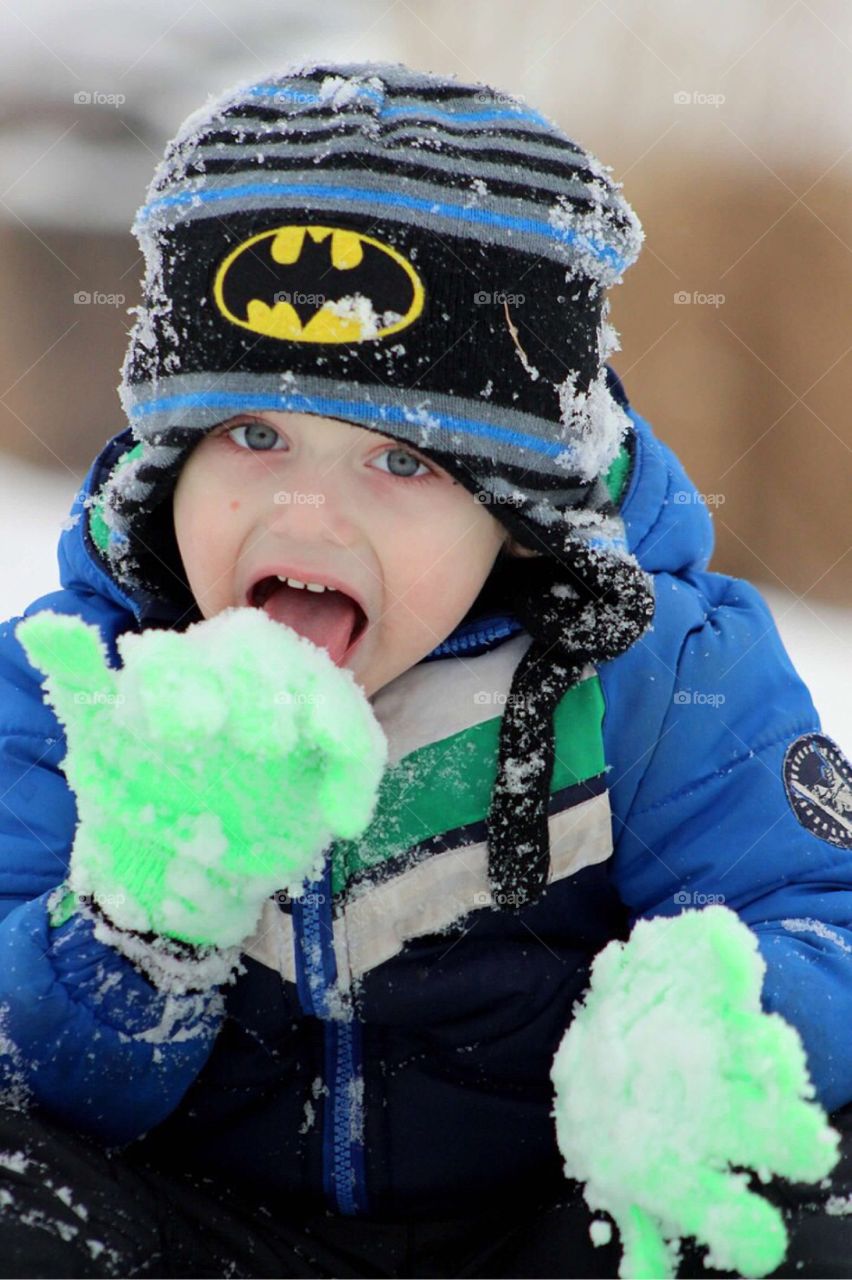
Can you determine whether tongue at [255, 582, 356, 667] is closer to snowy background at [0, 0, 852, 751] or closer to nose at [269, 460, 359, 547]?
nose at [269, 460, 359, 547]

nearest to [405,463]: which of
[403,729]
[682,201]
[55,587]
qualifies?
[403,729]

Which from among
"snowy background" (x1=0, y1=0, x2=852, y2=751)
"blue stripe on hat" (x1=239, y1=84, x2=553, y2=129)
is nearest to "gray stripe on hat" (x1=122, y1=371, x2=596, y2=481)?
"blue stripe on hat" (x1=239, y1=84, x2=553, y2=129)

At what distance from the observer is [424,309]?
3.35 feet

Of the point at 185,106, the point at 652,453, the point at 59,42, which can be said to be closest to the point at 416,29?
the point at 185,106

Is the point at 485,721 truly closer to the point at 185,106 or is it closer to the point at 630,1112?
the point at 630,1112

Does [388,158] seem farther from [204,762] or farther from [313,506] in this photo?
[204,762]

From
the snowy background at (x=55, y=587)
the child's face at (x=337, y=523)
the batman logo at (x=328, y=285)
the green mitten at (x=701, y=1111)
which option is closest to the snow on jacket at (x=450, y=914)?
the child's face at (x=337, y=523)

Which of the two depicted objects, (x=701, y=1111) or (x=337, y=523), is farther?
(x=337, y=523)

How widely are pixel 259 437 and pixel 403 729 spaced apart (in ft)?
1.07

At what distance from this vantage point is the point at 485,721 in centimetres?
120

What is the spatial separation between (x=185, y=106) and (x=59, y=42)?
44 cm

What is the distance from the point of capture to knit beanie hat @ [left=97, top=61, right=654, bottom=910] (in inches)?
39.9

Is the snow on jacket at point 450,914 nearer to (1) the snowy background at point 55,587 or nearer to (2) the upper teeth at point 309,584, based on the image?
(2) the upper teeth at point 309,584

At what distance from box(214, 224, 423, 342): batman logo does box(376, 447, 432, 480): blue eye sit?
4.0 inches
